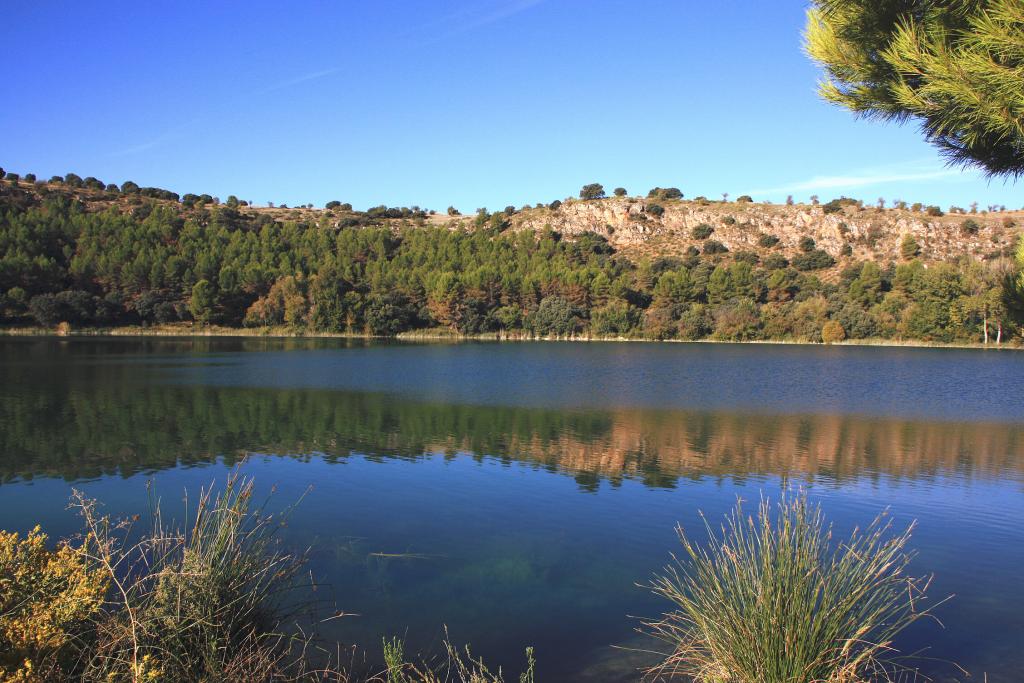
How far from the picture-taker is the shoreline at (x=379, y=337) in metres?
60.4

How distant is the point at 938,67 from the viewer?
631 centimetres

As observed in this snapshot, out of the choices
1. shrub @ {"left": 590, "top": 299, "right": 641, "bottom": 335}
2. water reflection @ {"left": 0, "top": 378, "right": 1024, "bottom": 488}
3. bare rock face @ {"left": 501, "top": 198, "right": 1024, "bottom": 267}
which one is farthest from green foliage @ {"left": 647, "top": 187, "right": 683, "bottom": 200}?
water reflection @ {"left": 0, "top": 378, "right": 1024, "bottom": 488}

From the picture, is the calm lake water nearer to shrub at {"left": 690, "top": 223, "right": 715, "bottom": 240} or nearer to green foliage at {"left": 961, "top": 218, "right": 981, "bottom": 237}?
green foliage at {"left": 961, "top": 218, "right": 981, "bottom": 237}

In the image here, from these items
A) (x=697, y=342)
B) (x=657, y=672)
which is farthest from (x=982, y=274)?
(x=657, y=672)

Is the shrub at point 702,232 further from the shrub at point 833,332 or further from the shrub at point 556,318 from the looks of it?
the shrub at point 833,332

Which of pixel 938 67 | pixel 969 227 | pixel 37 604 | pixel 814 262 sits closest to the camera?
pixel 37 604

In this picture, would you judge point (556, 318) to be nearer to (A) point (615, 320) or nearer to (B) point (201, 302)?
(A) point (615, 320)

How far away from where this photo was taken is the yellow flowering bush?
13.1 feet

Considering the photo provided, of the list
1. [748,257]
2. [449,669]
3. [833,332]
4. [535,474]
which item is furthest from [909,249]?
[449,669]

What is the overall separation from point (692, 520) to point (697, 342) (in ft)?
193

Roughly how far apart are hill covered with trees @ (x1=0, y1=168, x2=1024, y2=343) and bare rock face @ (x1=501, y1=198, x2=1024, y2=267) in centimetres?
33

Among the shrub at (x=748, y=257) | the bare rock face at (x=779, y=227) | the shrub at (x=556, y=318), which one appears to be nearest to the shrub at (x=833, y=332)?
the shrub at (x=748, y=257)

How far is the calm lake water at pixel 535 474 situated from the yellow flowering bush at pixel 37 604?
2.23 meters

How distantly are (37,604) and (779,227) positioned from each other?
102099 mm
